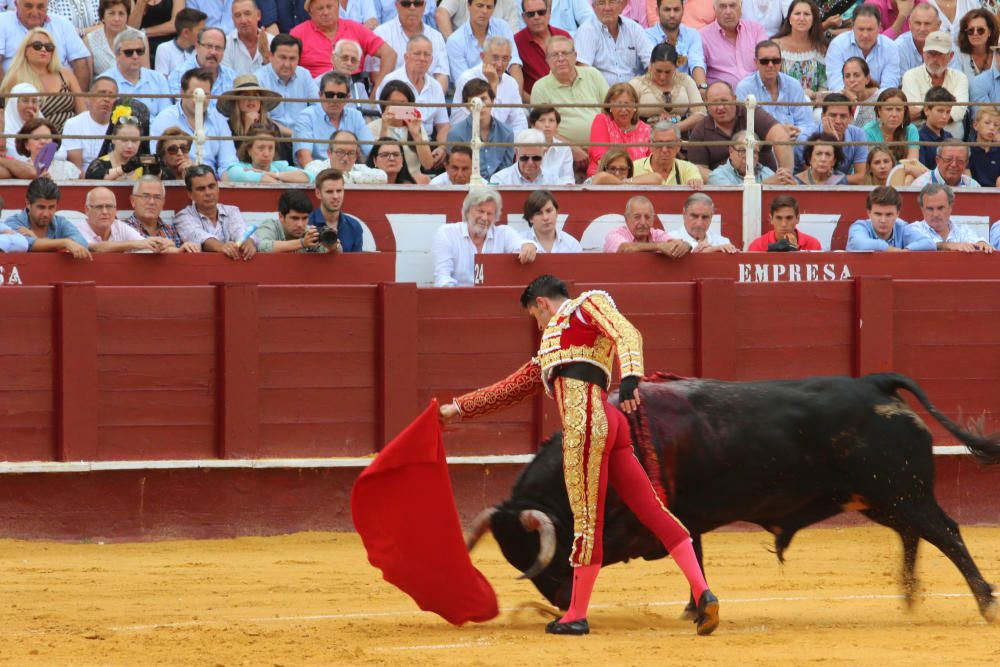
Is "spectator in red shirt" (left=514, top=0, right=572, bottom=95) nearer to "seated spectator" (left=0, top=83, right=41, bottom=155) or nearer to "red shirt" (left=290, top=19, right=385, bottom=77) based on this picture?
"red shirt" (left=290, top=19, right=385, bottom=77)

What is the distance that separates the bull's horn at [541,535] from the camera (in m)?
5.53

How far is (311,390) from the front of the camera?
819 cm

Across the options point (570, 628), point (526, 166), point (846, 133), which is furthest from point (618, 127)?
point (570, 628)

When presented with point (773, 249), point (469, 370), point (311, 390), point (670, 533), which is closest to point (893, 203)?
point (773, 249)

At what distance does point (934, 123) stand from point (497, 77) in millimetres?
2763

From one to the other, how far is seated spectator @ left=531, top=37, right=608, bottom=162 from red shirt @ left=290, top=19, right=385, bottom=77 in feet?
3.58

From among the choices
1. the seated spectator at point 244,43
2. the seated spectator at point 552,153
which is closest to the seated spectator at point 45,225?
the seated spectator at point 244,43

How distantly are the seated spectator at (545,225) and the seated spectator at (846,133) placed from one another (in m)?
1.91

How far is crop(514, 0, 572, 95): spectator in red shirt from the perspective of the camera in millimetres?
10531

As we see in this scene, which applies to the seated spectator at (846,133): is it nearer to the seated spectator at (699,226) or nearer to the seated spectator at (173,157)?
the seated spectator at (699,226)

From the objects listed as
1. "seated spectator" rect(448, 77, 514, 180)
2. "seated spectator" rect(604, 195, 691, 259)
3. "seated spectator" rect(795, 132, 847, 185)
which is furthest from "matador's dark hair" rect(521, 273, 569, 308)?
"seated spectator" rect(795, 132, 847, 185)

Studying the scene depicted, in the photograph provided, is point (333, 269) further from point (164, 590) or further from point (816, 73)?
point (816, 73)

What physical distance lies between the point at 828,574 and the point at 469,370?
2162 mm

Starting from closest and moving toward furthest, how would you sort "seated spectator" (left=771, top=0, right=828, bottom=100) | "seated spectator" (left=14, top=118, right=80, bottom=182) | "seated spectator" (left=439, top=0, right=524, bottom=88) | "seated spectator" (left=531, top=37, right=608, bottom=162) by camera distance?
"seated spectator" (left=14, top=118, right=80, bottom=182)
"seated spectator" (left=531, top=37, right=608, bottom=162)
"seated spectator" (left=439, top=0, right=524, bottom=88)
"seated spectator" (left=771, top=0, right=828, bottom=100)
